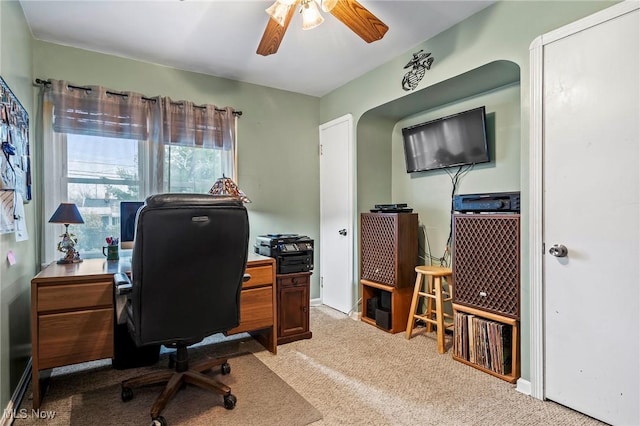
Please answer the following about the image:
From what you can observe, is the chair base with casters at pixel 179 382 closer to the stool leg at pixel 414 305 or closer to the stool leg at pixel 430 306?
the stool leg at pixel 414 305

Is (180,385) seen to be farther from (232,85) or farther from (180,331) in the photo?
(232,85)

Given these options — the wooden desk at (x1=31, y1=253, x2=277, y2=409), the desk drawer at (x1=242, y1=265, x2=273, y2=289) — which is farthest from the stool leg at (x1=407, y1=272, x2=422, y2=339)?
the wooden desk at (x1=31, y1=253, x2=277, y2=409)

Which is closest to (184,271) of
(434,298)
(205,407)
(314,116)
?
(205,407)

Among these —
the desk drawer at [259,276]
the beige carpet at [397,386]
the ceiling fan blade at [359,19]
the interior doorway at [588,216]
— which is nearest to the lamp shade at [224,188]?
the desk drawer at [259,276]

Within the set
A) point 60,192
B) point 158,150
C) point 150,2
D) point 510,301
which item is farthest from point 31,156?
point 510,301

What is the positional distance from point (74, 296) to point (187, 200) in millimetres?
1059

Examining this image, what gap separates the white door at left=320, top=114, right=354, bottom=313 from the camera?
11.8 ft

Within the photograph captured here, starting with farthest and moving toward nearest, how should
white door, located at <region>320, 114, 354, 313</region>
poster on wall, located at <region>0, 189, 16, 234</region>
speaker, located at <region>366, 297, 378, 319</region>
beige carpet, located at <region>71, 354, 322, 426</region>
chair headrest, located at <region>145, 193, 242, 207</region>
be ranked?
white door, located at <region>320, 114, 354, 313</region>, speaker, located at <region>366, 297, 378, 319</region>, beige carpet, located at <region>71, 354, 322, 426</region>, poster on wall, located at <region>0, 189, 16, 234</region>, chair headrest, located at <region>145, 193, 242, 207</region>

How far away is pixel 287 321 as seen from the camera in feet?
9.39

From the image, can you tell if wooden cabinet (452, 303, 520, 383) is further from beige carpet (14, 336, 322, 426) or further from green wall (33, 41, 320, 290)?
green wall (33, 41, 320, 290)

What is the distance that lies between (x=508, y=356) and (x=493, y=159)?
4.90 feet

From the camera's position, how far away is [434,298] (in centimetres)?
285

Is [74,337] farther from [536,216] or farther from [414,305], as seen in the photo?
[536,216]

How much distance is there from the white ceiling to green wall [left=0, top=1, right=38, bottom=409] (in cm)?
29
